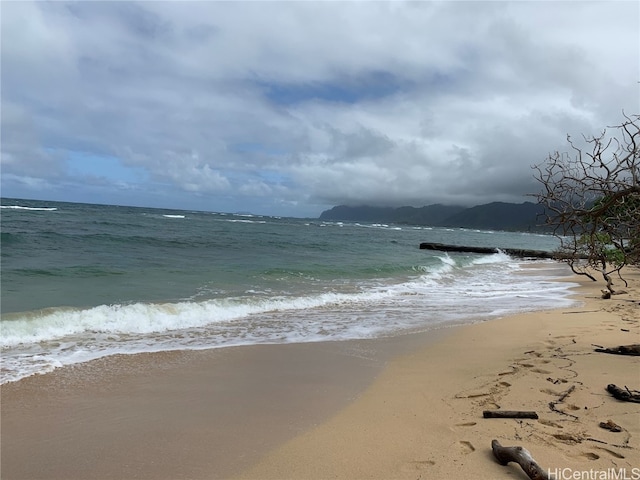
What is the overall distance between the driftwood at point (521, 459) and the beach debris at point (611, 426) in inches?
46.3

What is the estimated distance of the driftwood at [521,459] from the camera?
2939 millimetres

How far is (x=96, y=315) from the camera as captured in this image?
850 centimetres

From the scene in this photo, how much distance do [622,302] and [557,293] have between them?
270 centimetres

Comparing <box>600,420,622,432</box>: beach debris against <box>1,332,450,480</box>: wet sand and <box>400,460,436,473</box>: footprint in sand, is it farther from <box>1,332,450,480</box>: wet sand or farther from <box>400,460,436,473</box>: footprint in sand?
<box>1,332,450,480</box>: wet sand

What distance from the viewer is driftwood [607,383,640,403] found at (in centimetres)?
431

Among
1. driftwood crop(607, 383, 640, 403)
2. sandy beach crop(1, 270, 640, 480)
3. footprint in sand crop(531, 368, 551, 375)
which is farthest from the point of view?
footprint in sand crop(531, 368, 551, 375)

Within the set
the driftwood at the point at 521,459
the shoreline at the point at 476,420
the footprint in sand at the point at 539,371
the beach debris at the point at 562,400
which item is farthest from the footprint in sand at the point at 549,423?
the footprint in sand at the point at 539,371

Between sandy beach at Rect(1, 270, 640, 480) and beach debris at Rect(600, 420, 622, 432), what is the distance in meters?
0.04

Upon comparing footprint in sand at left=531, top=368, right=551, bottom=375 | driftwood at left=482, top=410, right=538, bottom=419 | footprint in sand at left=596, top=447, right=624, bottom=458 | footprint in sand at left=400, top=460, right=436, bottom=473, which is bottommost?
footprint in sand at left=400, top=460, right=436, bottom=473

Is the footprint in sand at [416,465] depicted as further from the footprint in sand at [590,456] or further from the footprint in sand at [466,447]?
the footprint in sand at [590,456]

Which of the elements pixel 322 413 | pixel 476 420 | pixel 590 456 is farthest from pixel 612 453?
pixel 322 413

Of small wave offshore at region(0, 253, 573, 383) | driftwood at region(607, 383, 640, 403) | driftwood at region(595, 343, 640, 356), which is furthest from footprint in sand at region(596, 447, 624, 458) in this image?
small wave offshore at region(0, 253, 573, 383)

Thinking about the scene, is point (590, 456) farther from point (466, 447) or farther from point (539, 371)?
point (539, 371)

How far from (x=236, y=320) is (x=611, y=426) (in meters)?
7.40
